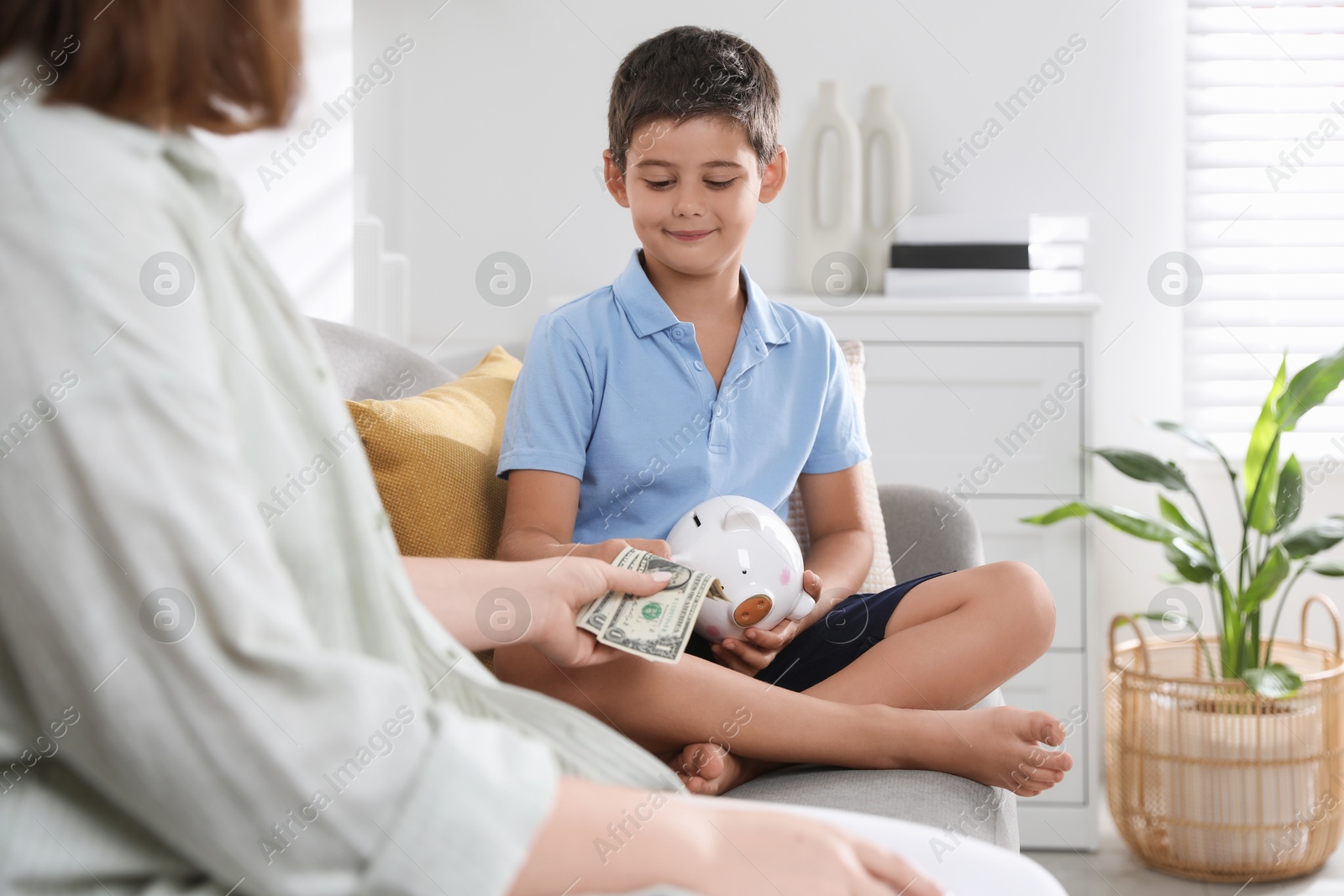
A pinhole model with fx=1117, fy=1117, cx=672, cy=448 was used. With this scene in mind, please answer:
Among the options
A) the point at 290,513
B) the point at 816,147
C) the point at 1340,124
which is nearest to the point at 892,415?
the point at 816,147

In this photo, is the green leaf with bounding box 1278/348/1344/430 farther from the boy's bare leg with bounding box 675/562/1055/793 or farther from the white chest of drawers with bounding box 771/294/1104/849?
the boy's bare leg with bounding box 675/562/1055/793

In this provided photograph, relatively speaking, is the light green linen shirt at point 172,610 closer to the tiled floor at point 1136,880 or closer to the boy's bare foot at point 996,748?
the boy's bare foot at point 996,748

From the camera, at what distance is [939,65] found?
2404 millimetres

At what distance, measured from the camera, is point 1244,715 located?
187 centimetres

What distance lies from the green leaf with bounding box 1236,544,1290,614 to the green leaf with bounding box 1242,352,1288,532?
0.19ft

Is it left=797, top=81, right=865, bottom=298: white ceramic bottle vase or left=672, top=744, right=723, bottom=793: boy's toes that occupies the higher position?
left=797, top=81, right=865, bottom=298: white ceramic bottle vase

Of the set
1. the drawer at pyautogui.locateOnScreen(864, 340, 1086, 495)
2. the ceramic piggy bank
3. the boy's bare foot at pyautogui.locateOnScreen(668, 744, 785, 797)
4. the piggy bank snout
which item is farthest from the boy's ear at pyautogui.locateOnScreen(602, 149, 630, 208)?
the drawer at pyautogui.locateOnScreen(864, 340, 1086, 495)

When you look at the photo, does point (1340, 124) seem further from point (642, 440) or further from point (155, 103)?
point (155, 103)

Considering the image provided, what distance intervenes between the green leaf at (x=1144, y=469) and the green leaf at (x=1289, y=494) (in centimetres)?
15

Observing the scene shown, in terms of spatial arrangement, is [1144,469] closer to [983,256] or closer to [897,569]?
[983,256]

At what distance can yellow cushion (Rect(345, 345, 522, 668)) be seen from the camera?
1.09m

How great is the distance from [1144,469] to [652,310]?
108 cm

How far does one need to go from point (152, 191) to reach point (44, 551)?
0.48 feet

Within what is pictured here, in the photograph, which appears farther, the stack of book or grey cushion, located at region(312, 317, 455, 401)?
the stack of book
